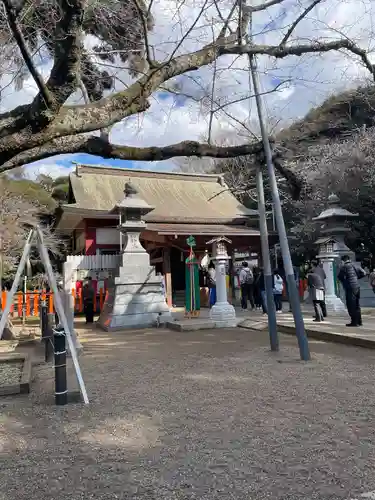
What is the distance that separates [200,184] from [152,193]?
368 cm

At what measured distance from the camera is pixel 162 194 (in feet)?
76.3

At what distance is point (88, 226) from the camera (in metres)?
19.5

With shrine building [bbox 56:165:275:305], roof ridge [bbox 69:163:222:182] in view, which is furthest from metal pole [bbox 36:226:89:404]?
roof ridge [bbox 69:163:222:182]

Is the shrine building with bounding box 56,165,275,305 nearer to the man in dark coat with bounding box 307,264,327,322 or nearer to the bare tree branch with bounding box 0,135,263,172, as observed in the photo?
Answer: the man in dark coat with bounding box 307,264,327,322

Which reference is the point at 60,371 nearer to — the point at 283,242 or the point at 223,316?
the point at 283,242

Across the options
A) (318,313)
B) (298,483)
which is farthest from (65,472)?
(318,313)

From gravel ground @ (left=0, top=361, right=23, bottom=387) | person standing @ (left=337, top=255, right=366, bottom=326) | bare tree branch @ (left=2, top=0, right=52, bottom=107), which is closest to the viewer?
bare tree branch @ (left=2, top=0, right=52, bottom=107)

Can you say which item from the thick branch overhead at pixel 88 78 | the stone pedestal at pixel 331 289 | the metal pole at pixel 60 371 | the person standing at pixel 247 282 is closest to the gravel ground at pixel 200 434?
the metal pole at pixel 60 371

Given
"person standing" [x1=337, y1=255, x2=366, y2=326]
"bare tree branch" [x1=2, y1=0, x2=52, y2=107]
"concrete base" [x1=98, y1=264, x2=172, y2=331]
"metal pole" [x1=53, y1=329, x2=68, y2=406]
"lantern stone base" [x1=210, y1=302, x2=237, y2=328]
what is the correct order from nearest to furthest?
1. "bare tree branch" [x1=2, y1=0, x2=52, y2=107]
2. "metal pole" [x1=53, y1=329, x2=68, y2=406]
3. "person standing" [x1=337, y1=255, x2=366, y2=326]
4. "lantern stone base" [x1=210, y1=302, x2=237, y2=328]
5. "concrete base" [x1=98, y1=264, x2=172, y2=331]

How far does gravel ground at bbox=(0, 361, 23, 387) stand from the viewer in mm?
5585

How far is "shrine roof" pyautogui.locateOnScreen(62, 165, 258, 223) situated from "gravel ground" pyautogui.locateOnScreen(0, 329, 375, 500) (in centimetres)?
1394

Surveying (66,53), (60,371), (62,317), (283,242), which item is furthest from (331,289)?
(66,53)

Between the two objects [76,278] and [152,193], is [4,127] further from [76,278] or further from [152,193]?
[152,193]

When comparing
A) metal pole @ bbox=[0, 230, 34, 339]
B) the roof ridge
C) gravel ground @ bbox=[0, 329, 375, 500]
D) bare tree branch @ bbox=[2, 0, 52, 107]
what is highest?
the roof ridge
